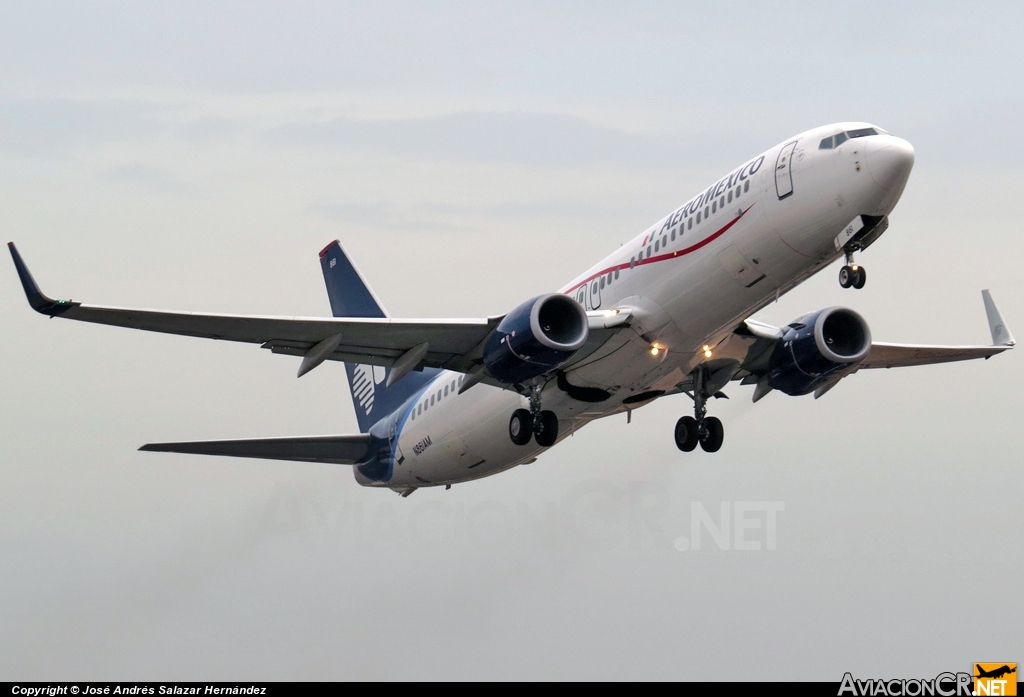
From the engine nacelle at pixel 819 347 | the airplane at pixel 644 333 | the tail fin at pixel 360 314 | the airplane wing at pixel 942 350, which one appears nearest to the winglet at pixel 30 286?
the airplane at pixel 644 333

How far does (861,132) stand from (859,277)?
289cm

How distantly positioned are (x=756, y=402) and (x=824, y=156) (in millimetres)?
9250

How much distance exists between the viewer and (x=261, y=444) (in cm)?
3469

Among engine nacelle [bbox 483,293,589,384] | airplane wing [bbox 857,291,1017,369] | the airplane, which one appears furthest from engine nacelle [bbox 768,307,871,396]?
engine nacelle [bbox 483,293,589,384]

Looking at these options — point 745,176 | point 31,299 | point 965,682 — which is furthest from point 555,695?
point 31,299

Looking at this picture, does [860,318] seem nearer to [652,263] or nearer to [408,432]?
[652,263]

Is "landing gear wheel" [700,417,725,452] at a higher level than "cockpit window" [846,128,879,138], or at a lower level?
lower

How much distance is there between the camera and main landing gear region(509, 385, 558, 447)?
3105cm

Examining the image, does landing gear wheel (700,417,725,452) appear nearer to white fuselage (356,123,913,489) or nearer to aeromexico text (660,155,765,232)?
white fuselage (356,123,913,489)

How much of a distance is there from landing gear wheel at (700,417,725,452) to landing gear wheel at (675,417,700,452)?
7.8 inches

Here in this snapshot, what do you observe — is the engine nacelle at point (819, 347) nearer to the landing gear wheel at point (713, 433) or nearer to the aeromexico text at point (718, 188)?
the landing gear wheel at point (713, 433)

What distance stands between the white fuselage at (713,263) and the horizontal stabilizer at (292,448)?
5262 millimetres

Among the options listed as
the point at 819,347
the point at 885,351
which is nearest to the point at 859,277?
the point at 819,347

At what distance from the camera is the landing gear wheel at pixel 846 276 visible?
26703 millimetres
